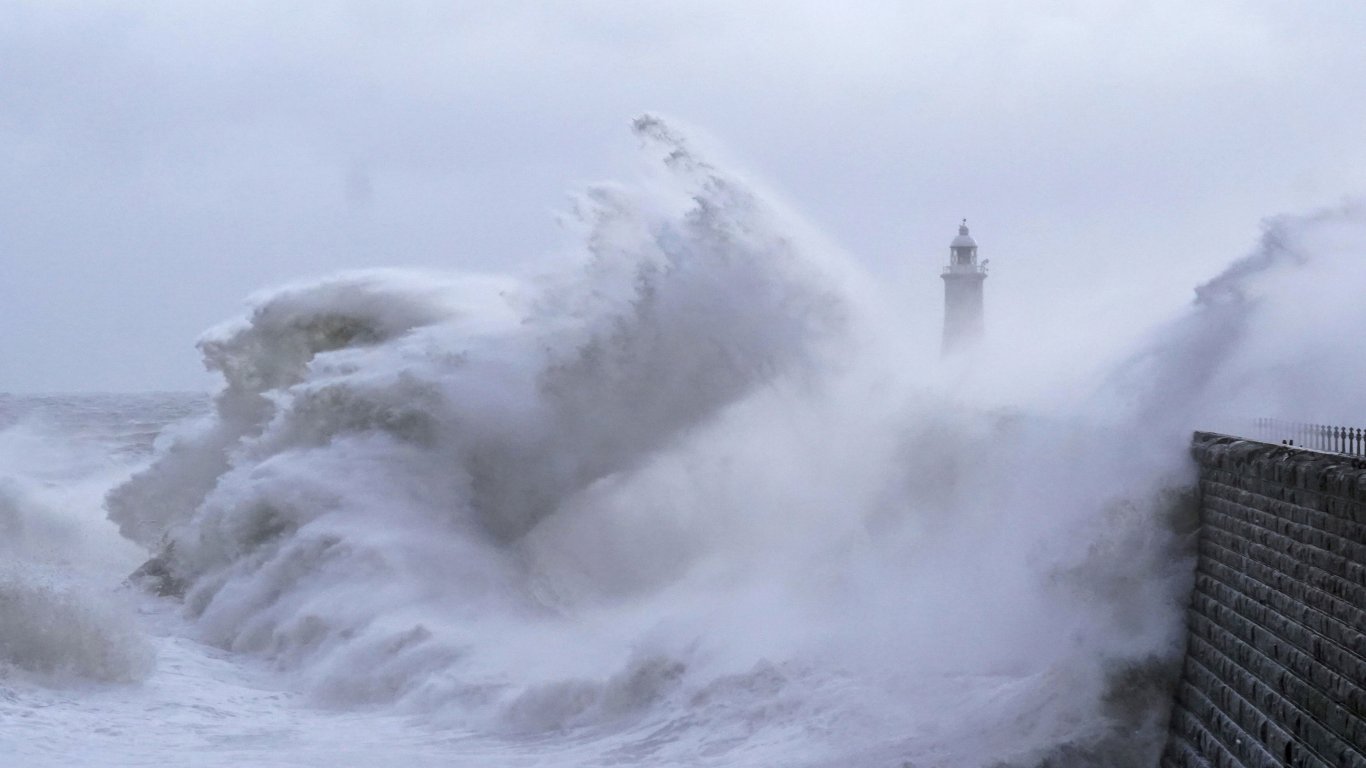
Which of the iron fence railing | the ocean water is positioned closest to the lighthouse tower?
the ocean water

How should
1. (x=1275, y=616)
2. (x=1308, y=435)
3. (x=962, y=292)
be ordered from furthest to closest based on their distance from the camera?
(x=962, y=292), (x=1308, y=435), (x=1275, y=616)

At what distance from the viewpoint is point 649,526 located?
16.8m

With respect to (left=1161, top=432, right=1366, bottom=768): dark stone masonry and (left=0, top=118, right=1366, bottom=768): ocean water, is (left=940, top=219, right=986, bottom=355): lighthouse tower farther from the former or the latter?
(left=1161, top=432, right=1366, bottom=768): dark stone masonry

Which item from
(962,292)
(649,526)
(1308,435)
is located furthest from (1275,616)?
(962,292)

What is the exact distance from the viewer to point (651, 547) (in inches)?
651

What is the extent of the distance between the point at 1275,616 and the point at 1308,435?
2634mm

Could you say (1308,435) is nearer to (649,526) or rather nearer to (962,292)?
(649,526)

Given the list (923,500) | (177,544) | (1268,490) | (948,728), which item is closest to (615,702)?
(948,728)

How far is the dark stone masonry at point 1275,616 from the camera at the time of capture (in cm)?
638

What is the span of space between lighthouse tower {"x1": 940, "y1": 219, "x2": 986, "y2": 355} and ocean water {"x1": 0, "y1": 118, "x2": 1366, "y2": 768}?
36.7 ft

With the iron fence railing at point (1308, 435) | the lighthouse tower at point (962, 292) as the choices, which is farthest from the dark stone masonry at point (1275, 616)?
the lighthouse tower at point (962, 292)

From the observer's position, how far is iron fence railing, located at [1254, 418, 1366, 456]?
8570 millimetres

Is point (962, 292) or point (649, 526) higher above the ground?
point (962, 292)

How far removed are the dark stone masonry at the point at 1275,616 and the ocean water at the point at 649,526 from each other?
582 mm
